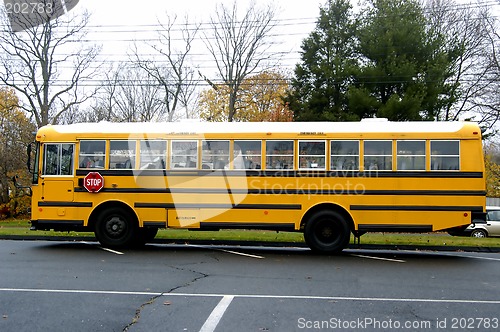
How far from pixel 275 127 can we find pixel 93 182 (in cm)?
473

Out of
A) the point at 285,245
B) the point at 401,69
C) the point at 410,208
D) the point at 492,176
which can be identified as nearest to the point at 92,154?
the point at 285,245

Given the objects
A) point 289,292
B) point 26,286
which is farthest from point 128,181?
point 289,292

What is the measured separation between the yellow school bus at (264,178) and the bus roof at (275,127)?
0.03 metres

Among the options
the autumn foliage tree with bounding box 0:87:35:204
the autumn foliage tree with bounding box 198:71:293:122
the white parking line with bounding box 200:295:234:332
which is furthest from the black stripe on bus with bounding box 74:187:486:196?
the autumn foliage tree with bounding box 198:71:293:122

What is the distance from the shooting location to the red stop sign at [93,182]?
13352 mm

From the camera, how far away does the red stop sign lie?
13352 millimetres

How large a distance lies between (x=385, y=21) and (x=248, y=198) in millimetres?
21808

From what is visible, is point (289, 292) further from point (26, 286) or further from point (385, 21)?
point (385, 21)

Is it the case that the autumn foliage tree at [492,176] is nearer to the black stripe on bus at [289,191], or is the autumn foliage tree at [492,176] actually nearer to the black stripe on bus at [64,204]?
the black stripe on bus at [289,191]

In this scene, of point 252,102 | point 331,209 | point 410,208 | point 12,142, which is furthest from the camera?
point 252,102

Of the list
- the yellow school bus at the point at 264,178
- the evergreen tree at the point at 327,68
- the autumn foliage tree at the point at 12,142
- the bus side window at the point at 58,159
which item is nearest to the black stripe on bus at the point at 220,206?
the yellow school bus at the point at 264,178

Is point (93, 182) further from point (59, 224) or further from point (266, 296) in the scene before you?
point (266, 296)

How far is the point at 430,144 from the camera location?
12523 mm

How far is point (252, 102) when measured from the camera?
40438 mm
